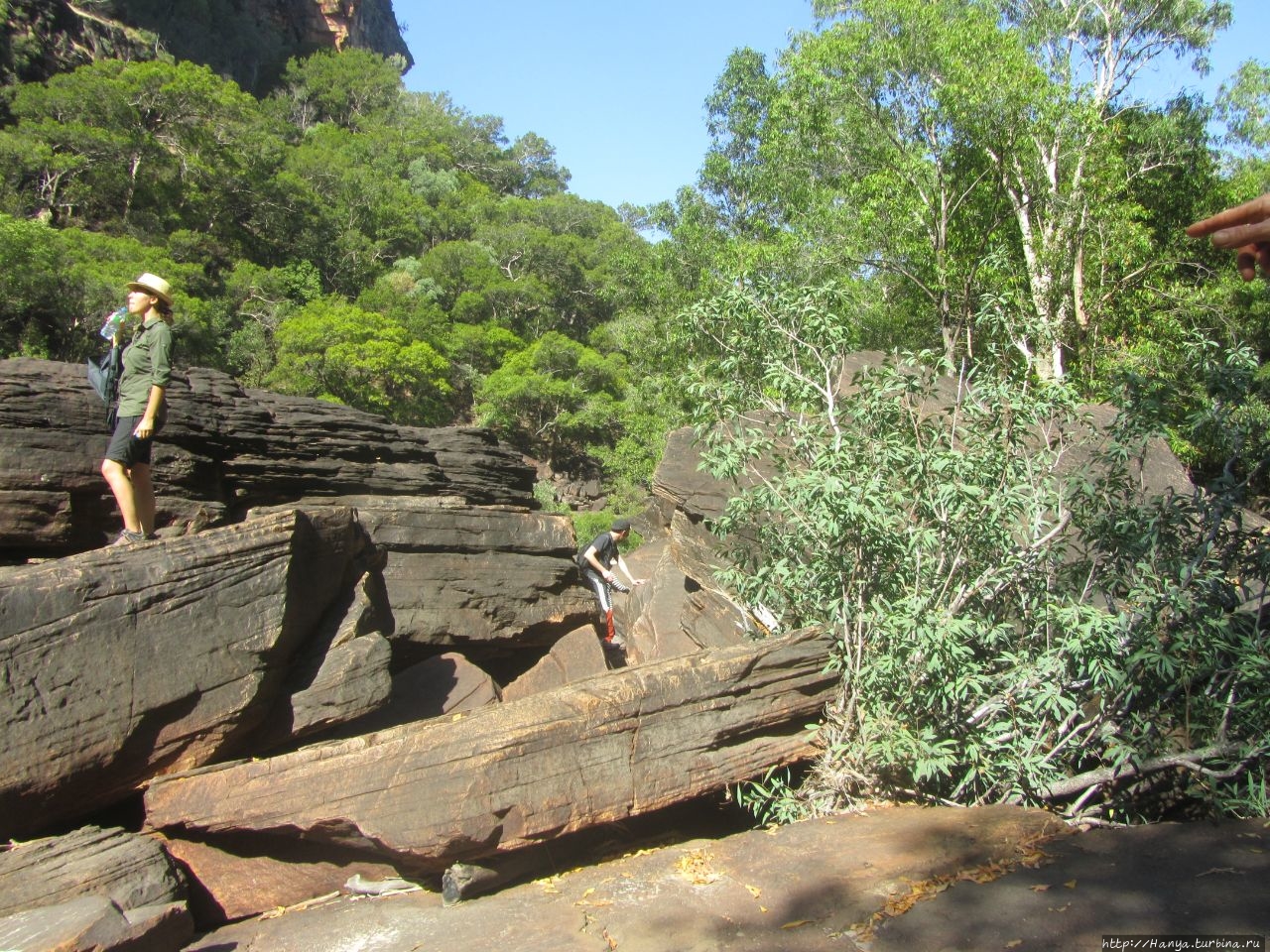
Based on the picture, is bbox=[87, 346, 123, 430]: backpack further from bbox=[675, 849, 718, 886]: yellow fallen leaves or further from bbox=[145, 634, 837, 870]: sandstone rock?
bbox=[675, 849, 718, 886]: yellow fallen leaves

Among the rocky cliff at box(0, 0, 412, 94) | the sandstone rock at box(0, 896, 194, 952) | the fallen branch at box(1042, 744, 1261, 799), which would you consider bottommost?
the sandstone rock at box(0, 896, 194, 952)

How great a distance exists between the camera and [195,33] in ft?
202

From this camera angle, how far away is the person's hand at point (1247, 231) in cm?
219

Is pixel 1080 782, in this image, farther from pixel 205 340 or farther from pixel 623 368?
pixel 623 368

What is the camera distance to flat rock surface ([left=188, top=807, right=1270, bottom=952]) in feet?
12.4

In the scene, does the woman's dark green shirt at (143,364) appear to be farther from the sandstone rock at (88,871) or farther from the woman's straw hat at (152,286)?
the sandstone rock at (88,871)

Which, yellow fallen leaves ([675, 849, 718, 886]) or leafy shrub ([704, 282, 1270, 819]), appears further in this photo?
leafy shrub ([704, 282, 1270, 819])

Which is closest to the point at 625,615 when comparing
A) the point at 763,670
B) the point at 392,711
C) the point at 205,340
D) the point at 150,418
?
the point at 392,711

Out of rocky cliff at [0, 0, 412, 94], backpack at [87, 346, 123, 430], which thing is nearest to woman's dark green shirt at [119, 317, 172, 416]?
backpack at [87, 346, 123, 430]

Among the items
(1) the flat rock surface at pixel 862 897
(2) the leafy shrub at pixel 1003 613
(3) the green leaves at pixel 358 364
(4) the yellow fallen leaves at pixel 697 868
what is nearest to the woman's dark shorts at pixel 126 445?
(1) the flat rock surface at pixel 862 897

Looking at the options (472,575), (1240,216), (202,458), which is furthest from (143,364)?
(1240,216)

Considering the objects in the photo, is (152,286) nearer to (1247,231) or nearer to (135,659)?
(135,659)

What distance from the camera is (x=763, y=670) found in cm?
609

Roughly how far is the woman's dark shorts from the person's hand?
21.4ft
